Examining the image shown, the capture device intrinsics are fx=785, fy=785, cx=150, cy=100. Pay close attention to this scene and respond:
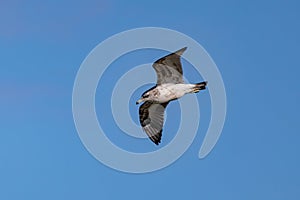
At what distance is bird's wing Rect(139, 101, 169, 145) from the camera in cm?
3052

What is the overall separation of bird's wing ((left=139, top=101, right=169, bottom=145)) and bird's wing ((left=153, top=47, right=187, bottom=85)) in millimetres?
2620

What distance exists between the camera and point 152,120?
31.1 metres

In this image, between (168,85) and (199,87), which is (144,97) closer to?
(168,85)

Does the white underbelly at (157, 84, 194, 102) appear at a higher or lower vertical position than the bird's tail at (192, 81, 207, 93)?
higher

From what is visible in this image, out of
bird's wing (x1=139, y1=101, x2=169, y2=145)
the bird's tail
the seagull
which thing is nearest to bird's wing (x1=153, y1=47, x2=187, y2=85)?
the seagull

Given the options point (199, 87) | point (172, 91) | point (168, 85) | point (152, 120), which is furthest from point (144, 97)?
point (199, 87)

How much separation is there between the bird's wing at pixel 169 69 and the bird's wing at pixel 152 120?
2620 millimetres

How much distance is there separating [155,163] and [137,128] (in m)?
3.78

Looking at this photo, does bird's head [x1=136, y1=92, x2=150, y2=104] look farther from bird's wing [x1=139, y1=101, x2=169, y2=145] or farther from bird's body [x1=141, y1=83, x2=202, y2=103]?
bird's wing [x1=139, y1=101, x2=169, y2=145]

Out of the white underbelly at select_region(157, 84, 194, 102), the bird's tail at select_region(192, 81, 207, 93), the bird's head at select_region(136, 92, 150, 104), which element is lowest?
the bird's tail at select_region(192, 81, 207, 93)

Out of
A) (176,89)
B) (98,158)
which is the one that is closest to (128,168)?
(98,158)

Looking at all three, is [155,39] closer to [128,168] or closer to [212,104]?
[212,104]

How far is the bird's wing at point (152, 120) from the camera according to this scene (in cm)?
3052

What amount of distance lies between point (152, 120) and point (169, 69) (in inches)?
160
